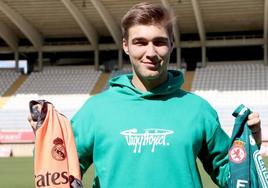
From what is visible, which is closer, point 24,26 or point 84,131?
point 84,131

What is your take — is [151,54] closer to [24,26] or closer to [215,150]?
[215,150]

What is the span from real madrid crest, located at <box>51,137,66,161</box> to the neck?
42 cm

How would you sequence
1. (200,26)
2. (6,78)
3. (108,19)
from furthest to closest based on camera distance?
(6,78) < (200,26) < (108,19)

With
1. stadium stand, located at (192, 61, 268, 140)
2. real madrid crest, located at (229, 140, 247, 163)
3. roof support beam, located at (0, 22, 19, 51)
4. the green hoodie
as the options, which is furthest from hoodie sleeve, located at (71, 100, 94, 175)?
roof support beam, located at (0, 22, 19, 51)

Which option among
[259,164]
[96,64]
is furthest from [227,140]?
[96,64]

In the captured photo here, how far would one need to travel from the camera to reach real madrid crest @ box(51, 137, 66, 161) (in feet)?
7.87

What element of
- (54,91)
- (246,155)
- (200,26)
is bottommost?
(246,155)

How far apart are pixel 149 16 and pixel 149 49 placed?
0.14 m

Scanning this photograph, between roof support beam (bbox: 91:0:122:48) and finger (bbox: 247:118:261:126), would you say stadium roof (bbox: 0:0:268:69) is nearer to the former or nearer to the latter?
roof support beam (bbox: 91:0:122:48)

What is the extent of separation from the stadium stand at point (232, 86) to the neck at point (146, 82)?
23.2m

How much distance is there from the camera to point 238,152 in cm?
248

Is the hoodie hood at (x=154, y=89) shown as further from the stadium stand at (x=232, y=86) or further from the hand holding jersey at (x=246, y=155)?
the stadium stand at (x=232, y=86)

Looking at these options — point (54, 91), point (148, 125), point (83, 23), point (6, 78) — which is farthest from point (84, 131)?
point (6, 78)

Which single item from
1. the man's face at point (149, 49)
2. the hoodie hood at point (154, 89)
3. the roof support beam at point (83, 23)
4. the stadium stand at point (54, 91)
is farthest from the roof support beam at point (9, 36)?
the man's face at point (149, 49)
